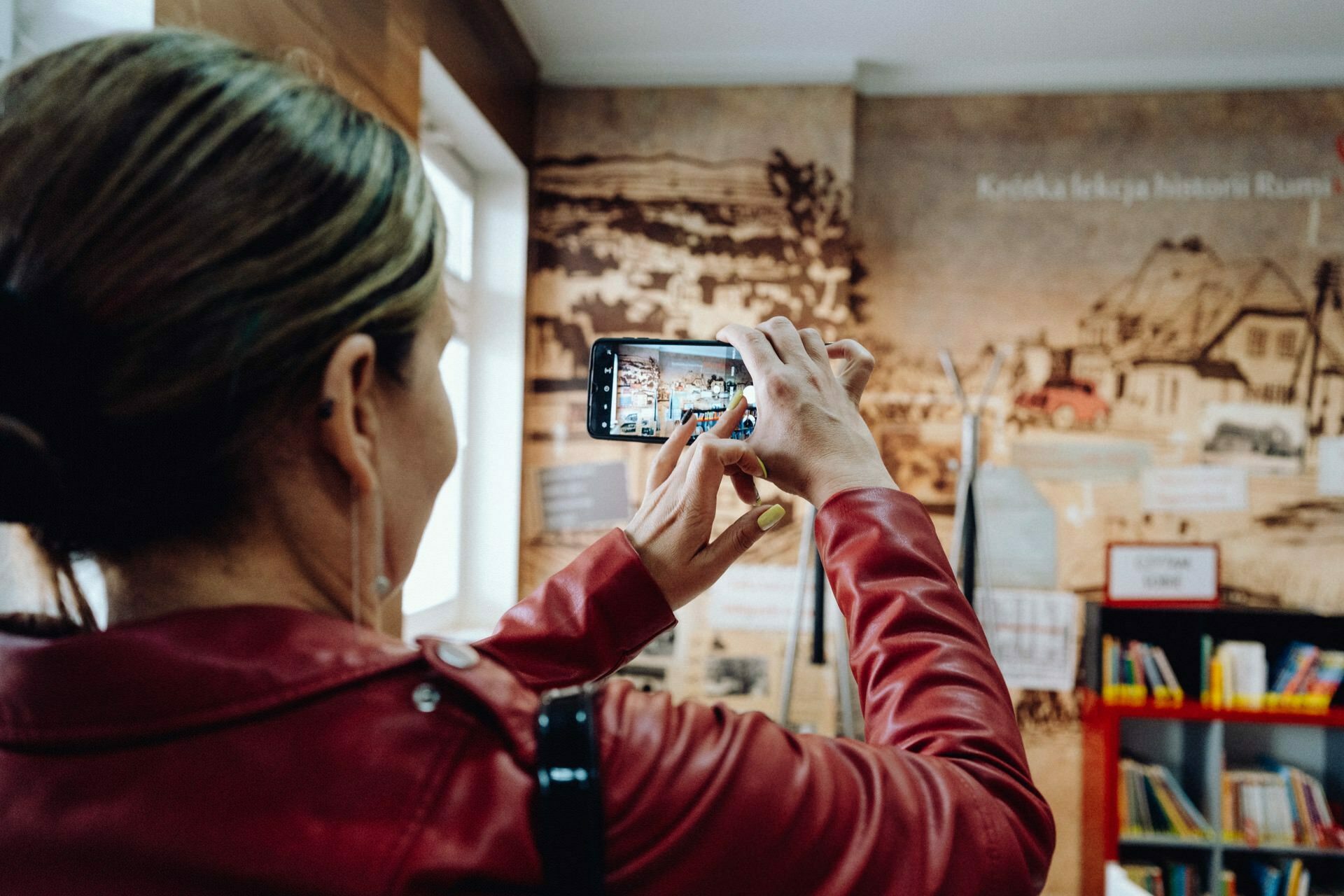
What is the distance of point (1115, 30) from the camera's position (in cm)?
239

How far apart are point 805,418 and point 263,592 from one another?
42 cm

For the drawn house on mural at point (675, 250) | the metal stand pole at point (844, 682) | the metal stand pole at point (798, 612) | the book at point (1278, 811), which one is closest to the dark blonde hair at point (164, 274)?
the metal stand pole at point (844, 682)

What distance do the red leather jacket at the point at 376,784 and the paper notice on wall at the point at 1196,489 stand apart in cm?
258

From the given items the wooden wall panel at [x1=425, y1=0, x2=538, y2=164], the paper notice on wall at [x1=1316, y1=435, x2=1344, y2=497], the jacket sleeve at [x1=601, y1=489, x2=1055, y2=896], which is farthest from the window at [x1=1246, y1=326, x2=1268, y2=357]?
the jacket sleeve at [x1=601, y1=489, x2=1055, y2=896]

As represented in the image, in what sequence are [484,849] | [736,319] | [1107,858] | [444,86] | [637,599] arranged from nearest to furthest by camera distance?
[484,849]
[637,599]
[444,86]
[1107,858]
[736,319]

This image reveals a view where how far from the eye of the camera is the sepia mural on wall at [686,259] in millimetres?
2549

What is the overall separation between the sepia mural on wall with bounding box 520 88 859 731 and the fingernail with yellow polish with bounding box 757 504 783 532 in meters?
1.78

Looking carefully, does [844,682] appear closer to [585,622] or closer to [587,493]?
[587,493]

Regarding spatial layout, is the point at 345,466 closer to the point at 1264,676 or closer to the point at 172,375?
the point at 172,375

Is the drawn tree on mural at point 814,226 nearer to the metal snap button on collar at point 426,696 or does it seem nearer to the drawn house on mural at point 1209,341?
the drawn house on mural at point 1209,341

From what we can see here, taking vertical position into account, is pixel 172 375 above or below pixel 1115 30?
below

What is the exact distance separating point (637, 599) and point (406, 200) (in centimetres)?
41

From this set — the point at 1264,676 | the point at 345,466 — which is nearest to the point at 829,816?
the point at 345,466

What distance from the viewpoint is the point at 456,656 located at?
0.39 m
